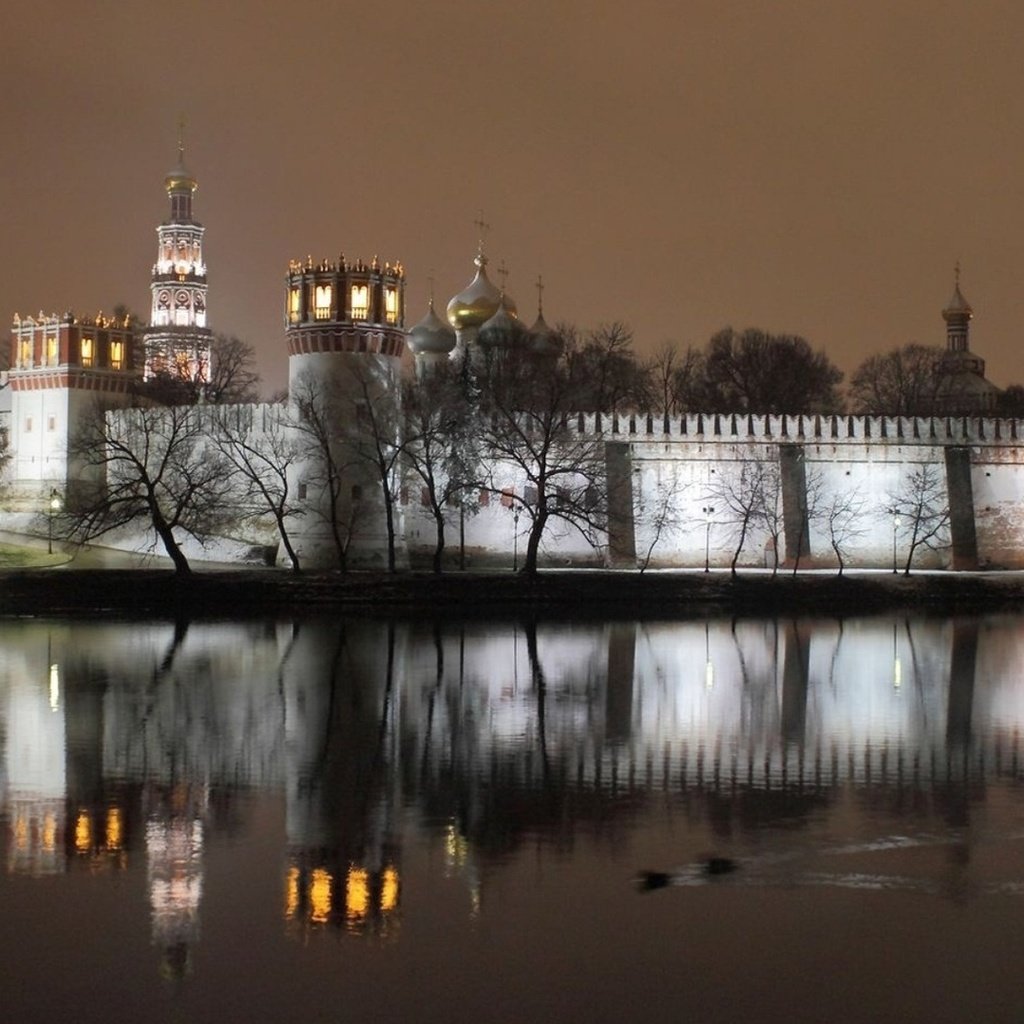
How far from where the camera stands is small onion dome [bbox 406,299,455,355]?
46750mm

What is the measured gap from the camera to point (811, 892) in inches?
424

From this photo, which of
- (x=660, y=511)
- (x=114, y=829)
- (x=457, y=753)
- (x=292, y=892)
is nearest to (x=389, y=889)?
(x=292, y=892)

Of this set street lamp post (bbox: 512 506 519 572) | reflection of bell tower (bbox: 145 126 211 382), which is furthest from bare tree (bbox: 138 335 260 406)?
street lamp post (bbox: 512 506 519 572)

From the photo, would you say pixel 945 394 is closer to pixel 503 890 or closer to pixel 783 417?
pixel 783 417

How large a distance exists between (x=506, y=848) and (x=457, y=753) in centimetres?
410

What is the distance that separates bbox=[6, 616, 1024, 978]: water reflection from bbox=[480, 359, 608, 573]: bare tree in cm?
1003

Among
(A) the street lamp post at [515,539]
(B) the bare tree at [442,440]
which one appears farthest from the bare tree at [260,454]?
(A) the street lamp post at [515,539]

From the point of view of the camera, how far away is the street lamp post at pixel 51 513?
40438 millimetres

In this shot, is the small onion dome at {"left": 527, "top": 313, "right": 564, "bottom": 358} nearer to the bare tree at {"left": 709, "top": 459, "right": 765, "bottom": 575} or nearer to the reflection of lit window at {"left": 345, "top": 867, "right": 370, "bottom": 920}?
the bare tree at {"left": 709, "top": 459, "right": 765, "bottom": 575}

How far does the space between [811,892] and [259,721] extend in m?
8.39

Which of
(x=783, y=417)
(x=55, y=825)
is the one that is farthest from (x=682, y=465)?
(x=55, y=825)

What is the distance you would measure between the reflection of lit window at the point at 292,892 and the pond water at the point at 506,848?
0.03m

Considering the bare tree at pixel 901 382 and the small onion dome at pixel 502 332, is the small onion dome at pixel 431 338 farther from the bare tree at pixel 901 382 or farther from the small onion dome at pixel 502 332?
the bare tree at pixel 901 382

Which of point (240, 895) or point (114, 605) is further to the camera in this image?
point (114, 605)
